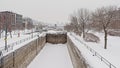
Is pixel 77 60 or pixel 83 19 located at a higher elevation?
pixel 83 19

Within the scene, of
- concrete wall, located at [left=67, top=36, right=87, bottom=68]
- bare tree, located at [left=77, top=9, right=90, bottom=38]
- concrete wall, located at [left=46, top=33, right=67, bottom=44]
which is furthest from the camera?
bare tree, located at [left=77, top=9, right=90, bottom=38]

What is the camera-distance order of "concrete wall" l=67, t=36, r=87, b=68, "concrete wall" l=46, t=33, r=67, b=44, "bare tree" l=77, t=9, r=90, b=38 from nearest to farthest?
"concrete wall" l=67, t=36, r=87, b=68
"concrete wall" l=46, t=33, r=67, b=44
"bare tree" l=77, t=9, r=90, b=38

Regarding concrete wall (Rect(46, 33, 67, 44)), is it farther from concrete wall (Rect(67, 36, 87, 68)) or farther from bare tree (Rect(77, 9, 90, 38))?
concrete wall (Rect(67, 36, 87, 68))

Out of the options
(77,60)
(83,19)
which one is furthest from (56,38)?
(77,60)

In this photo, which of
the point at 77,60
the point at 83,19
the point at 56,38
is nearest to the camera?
the point at 77,60

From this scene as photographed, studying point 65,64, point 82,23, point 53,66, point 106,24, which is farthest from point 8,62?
point 82,23

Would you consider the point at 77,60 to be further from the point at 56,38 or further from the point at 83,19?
the point at 83,19

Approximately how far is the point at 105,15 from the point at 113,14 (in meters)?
1.78

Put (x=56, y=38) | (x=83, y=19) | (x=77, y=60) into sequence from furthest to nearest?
1. (x=83, y=19)
2. (x=56, y=38)
3. (x=77, y=60)

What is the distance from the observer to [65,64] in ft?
76.3

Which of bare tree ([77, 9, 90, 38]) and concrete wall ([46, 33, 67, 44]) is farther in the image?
bare tree ([77, 9, 90, 38])

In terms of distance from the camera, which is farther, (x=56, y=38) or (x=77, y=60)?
(x=56, y=38)

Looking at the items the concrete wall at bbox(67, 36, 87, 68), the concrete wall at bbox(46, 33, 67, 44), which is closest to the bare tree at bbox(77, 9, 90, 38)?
the concrete wall at bbox(46, 33, 67, 44)

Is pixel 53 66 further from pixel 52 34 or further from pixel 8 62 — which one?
pixel 52 34
